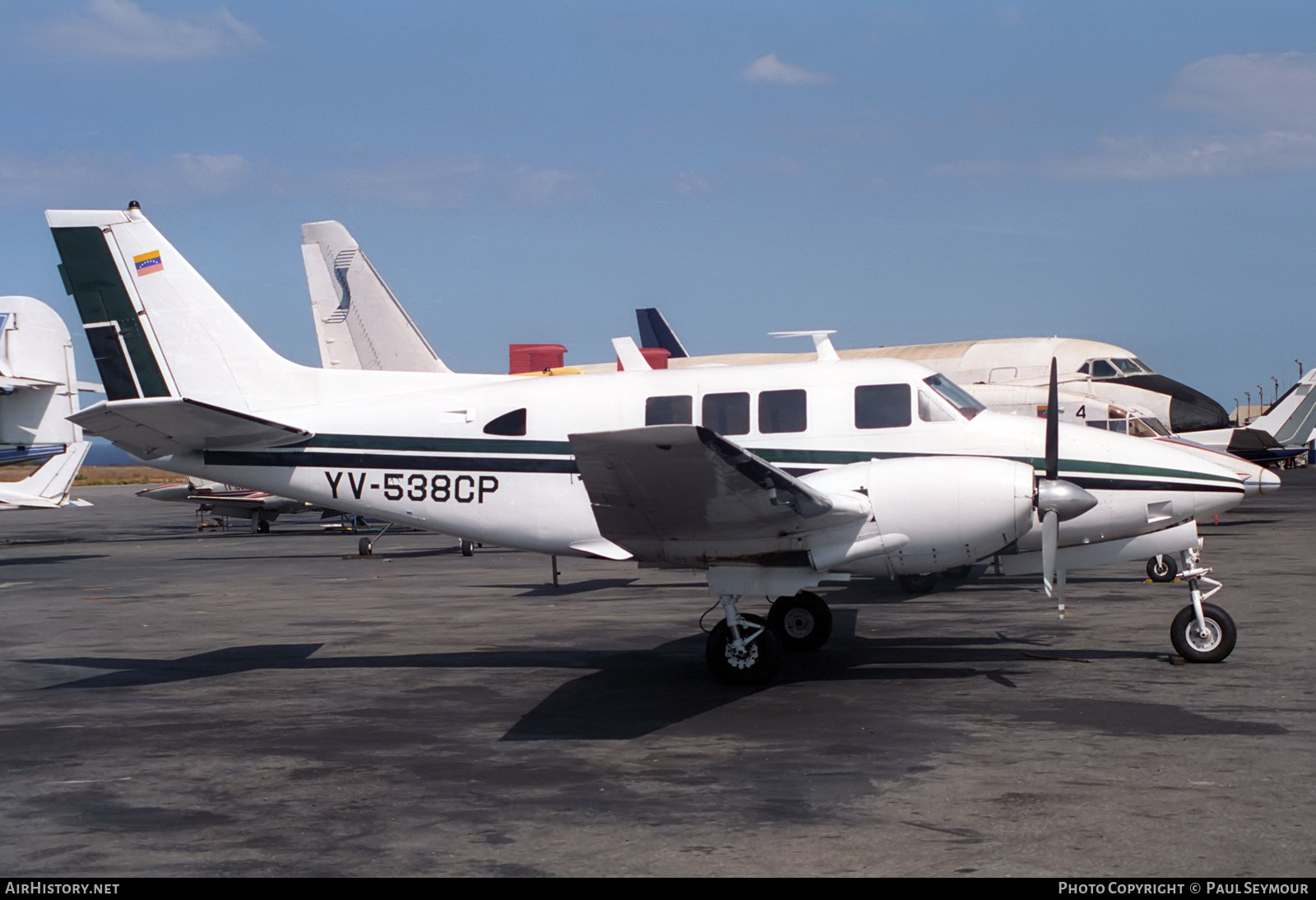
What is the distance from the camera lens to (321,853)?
6.27 m

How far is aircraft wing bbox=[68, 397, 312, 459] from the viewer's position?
472 inches

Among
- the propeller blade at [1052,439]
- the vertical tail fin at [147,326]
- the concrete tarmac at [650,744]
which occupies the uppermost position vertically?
the vertical tail fin at [147,326]

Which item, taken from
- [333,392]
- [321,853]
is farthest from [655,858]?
[333,392]

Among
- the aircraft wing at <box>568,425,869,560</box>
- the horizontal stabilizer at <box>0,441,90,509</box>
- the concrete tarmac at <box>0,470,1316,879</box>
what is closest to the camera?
the concrete tarmac at <box>0,470,1316,879</box>

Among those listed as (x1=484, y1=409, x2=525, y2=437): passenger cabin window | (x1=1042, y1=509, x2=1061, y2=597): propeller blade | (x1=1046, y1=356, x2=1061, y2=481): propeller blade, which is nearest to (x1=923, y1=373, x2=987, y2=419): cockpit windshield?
(x1=1046, y1=356, x2=1061, y2=481): propeller blade

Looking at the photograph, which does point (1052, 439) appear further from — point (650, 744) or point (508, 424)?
point (508, 424)

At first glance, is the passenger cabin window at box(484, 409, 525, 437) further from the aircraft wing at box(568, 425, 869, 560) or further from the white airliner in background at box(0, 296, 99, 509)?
the white airliner in background at box(0, 296, 99, 509)

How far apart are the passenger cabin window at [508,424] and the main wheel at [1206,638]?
6.99m

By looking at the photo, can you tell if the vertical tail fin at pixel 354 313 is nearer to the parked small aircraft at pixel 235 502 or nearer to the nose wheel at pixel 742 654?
the parked small aircraft at pixel 235 502

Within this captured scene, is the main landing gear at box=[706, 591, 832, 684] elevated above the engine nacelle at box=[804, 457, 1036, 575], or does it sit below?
below

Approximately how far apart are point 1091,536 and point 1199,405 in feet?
77.7

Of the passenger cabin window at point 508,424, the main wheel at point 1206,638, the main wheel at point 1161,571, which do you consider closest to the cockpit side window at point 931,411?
the main wheel at point 1206,638

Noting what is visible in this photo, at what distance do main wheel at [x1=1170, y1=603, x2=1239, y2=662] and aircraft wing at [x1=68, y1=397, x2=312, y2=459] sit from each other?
9.37 metres

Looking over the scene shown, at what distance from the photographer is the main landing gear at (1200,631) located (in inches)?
442
